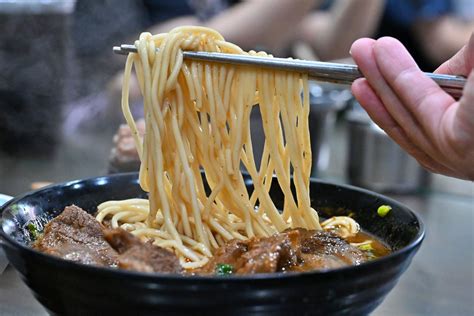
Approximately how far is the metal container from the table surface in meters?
0.10

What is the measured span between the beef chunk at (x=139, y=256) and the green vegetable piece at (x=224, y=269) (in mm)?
85

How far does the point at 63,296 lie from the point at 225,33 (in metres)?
3.44

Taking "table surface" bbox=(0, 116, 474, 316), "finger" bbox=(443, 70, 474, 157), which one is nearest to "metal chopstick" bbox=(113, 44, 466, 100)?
"finger" bbox=(443, 70, 474, 157)

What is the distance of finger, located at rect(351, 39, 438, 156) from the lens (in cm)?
139

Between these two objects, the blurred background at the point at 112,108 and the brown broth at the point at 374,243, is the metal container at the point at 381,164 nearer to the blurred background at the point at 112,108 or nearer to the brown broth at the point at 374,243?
the blurred background at the point at 112,108

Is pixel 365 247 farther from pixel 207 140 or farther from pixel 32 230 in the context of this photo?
pixel 32 230

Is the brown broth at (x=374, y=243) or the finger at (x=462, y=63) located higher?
the finger at (x=462, y=63)

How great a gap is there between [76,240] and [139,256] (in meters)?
0.31

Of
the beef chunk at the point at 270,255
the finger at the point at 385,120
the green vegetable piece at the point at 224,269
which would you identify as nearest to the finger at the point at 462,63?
the finger at the point at 385,120

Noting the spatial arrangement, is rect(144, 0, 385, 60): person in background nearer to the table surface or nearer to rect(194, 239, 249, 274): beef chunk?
the table surface

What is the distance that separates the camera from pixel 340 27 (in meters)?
5.27

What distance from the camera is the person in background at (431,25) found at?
5684mm

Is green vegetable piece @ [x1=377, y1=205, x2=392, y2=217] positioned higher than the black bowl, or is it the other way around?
the black bowl

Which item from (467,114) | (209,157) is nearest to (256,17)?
(209,157)
